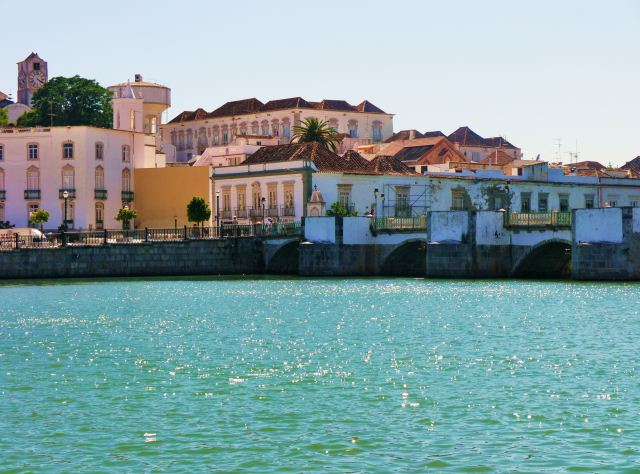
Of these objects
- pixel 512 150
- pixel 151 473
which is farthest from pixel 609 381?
pixel 512 150

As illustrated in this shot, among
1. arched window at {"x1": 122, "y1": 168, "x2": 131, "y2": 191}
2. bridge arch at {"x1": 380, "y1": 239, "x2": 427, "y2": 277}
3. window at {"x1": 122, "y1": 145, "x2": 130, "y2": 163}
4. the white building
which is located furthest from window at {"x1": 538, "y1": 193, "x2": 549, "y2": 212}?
the white building

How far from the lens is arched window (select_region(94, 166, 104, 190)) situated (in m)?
76.7

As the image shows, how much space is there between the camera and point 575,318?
34.8m

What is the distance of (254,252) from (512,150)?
6177 centimetres

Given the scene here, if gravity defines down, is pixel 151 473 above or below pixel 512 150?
below

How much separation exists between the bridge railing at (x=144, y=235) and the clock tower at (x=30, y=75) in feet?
307

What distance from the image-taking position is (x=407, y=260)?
61562 mm

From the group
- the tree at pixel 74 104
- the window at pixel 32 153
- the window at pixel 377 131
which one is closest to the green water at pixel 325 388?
the window at pixel 32 153

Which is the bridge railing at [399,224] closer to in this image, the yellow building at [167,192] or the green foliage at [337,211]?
the green foliage at [337,211]

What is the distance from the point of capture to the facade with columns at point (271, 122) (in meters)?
111

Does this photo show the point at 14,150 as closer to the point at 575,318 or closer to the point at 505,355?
the point at 575,318

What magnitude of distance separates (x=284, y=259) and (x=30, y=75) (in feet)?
330

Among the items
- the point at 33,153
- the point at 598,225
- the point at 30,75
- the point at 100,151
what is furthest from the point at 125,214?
the point at 30,75

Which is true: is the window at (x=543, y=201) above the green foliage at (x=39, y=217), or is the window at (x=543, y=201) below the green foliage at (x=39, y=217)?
above
